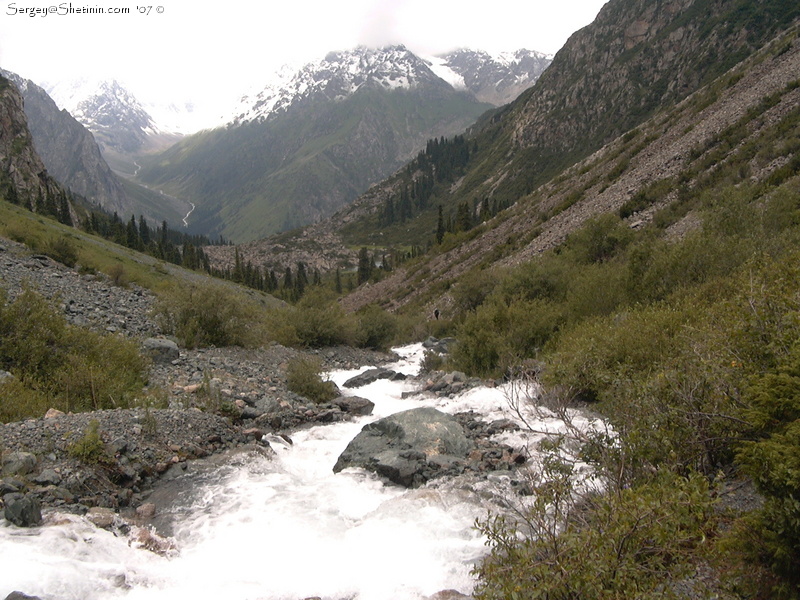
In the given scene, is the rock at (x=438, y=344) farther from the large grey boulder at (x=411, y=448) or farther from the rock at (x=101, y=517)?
the rock at (x=101, y=517)

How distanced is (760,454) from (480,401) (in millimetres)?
10319

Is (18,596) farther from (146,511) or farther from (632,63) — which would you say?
(632,63)

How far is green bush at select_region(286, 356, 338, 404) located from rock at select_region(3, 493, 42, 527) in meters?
8.84

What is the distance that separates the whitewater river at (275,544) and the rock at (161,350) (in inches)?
268

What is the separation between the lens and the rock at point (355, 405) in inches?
561

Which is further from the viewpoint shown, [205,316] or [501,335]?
[205,316]

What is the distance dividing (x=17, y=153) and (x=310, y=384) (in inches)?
4352

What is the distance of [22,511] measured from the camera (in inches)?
242

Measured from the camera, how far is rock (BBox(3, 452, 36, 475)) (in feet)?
22.9

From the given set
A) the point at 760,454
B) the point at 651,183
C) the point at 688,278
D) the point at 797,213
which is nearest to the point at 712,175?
the point at 651,183

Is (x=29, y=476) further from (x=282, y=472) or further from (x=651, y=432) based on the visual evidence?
(x=651, y=432)

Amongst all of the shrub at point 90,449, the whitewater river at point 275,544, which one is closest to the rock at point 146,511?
the whitewater river at point 275,544

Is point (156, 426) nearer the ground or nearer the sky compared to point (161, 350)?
nearer the ground

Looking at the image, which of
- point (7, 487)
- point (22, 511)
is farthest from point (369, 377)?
point (22, 511)
